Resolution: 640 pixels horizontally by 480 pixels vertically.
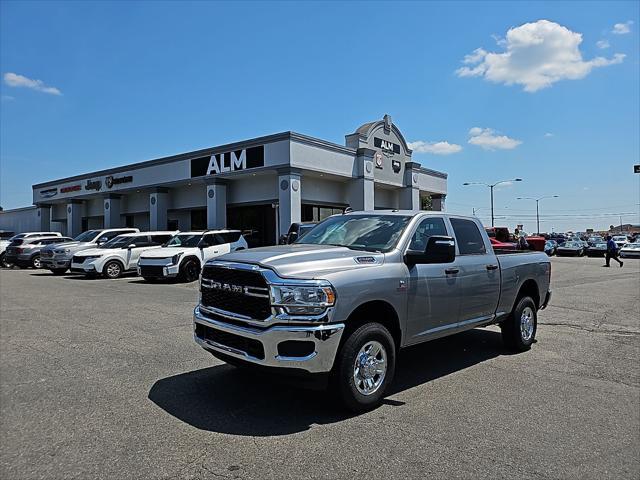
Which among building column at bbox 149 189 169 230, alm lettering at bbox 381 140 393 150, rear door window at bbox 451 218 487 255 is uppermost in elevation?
alm lettering at bbox 381 140 393 150

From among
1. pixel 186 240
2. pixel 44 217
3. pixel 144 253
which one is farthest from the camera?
pixel 44 217

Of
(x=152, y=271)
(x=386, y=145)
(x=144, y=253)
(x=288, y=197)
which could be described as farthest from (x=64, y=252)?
(x=386, y=145)

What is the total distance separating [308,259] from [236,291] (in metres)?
0.76

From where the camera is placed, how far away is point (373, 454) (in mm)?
3596

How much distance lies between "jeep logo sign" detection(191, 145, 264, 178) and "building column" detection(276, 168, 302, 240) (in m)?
1.60

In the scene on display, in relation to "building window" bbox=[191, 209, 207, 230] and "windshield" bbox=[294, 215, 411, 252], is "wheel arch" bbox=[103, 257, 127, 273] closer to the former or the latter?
"building window" bbox=[191, 209, 207, 230]

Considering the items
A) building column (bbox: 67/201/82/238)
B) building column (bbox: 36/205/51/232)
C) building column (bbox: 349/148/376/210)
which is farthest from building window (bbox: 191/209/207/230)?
building column (bbox: 36/205/51/232)

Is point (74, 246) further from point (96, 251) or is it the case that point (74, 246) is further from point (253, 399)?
point (253, 399)

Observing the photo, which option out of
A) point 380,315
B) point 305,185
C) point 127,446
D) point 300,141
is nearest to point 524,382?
point 380,315

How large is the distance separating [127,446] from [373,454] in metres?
1.92

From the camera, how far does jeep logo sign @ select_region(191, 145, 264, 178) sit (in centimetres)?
2480

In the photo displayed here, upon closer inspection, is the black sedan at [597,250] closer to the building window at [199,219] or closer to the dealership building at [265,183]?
the dealership building at [265,183]

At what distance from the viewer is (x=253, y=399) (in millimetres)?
4711

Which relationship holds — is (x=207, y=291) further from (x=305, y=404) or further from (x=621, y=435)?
(x=621, y=435)
